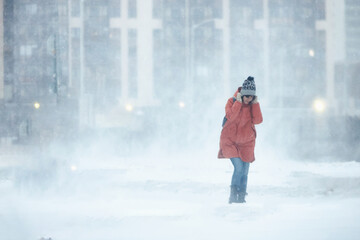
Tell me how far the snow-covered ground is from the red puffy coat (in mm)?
747

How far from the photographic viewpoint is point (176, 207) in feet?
27.7

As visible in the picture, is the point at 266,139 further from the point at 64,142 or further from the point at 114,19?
the point at 114,19

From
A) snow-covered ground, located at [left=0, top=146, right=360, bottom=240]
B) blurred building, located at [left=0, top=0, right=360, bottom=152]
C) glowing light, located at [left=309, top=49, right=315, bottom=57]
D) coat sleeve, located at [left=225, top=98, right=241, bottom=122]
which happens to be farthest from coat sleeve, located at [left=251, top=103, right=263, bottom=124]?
glowing light, located at [left=309, top=49, right=315, bottom=57]

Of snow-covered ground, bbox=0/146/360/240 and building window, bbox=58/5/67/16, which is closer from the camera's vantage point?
snow-covered ground, bbox=0/146/360/240

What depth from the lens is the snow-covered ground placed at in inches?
251

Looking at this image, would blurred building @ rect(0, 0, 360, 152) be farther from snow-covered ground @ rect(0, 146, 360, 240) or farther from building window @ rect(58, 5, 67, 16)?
snow-covered ground @ rect(0, 146, 360, 240)

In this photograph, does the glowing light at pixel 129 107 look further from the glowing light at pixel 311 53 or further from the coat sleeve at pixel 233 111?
the coat sleeve at pixel 233 111

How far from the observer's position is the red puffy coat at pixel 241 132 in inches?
324

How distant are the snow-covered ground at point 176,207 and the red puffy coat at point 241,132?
0.75m

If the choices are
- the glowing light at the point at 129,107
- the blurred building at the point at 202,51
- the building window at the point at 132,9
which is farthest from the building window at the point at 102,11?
the glowing light at the point at 129,107

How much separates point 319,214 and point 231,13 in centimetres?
5443

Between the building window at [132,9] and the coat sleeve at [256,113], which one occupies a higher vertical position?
the building window at [132,9]

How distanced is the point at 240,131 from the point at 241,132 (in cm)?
2

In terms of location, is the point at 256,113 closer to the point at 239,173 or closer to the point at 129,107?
the point at 239,173
